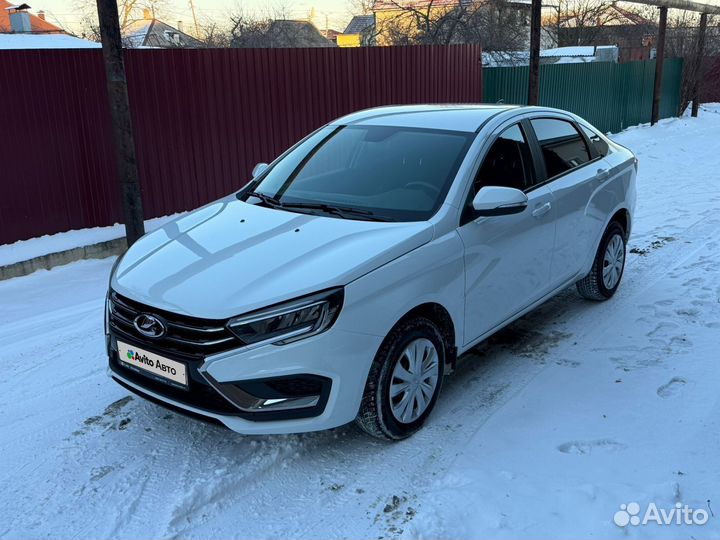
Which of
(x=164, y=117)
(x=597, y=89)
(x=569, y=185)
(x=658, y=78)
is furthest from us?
(x=658, y=78)

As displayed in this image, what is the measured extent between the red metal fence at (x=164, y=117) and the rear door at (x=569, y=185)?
4712mm

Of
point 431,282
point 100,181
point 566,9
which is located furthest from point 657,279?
point 566,9

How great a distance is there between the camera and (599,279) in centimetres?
538

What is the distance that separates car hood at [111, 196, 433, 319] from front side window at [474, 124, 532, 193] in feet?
2.29

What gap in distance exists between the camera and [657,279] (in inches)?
238

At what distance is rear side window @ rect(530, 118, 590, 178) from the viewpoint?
4.65 metres

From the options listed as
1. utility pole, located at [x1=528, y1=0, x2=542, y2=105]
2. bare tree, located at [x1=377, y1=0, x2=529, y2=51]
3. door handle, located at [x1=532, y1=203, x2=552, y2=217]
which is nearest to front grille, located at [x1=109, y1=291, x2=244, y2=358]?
door handle, located at [x1=532, y1=203, x2=552, y2=217]

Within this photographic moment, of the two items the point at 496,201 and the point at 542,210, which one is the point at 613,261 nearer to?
the point at 542,210

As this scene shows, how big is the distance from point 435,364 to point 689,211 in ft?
22.2

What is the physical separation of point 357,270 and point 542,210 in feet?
5.90

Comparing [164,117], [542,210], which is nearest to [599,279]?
[542,210]

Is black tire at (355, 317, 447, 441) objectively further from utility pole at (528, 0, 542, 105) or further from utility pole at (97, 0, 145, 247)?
utility pole at (528, 0, 542, 105)

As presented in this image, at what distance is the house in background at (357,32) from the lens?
3547cm

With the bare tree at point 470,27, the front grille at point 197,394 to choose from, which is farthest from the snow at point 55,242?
the bare tree at point 470,27
